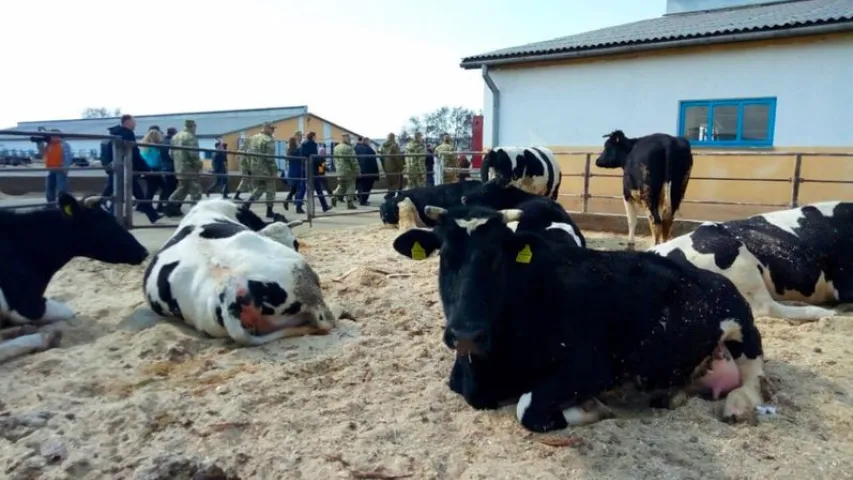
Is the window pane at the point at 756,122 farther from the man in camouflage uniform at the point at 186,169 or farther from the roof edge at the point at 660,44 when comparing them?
the man in camouflage uniform at the point at 186,169

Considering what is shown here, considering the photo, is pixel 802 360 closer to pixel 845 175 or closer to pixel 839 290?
pixel 839 290

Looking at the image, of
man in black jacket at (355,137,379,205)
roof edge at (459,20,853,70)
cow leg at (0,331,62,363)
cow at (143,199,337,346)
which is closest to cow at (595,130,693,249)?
roof edge at (459,20,853,70)

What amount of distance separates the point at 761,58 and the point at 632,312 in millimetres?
9762

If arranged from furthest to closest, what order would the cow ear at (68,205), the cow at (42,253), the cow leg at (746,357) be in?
the cow ear at (68,205) < the cow at (42,253) < the cow leg at (746,357)

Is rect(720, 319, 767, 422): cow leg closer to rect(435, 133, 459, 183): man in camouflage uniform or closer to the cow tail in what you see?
the cow tail

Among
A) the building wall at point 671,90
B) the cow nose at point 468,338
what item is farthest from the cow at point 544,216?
the building wall at point 671,90

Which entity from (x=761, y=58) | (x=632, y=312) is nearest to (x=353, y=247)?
(x=632, y=312)

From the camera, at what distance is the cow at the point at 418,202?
11.4 metres

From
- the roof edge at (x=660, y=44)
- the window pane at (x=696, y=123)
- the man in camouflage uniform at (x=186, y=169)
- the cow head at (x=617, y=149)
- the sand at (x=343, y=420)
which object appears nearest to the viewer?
the sand at (x=343, y=420)

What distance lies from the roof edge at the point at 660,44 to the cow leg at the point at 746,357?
8.93 meters

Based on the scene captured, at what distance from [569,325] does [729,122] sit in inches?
394

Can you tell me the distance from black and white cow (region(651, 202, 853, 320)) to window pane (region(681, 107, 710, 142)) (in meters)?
6.50

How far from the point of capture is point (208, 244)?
532 cm

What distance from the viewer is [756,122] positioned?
1174cm
